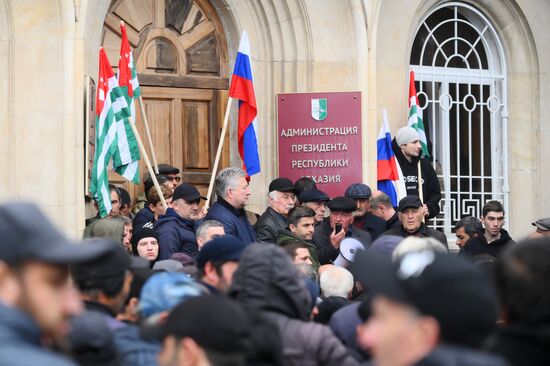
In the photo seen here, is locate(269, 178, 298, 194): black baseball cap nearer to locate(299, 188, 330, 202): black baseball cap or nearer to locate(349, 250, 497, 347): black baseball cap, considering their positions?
locate(299, 188, 330, 202): black baseball cap

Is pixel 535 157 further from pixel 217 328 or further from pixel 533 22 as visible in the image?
pixel 217 328

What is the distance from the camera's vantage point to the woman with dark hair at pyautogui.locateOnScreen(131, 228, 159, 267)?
376 inches

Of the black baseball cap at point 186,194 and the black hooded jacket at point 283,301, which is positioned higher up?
the black baseball cap at point 186,194

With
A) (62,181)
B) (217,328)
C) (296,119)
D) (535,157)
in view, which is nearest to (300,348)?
(217,328)

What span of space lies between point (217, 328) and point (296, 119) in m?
8.66

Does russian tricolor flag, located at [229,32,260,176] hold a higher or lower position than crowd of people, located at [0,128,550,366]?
higher

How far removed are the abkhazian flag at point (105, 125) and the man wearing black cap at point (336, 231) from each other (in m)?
1.99

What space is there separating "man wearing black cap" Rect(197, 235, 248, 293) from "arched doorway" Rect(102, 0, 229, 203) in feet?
21.5

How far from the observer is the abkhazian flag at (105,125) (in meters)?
11.0

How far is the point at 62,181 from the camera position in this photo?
11.2 m

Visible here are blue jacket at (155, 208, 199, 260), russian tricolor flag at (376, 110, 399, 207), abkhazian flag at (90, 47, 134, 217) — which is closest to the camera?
blue jacket at (155, 208, 199, 260)

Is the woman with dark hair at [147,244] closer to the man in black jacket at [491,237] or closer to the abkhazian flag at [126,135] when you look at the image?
the abkhazian flag at [126,135]

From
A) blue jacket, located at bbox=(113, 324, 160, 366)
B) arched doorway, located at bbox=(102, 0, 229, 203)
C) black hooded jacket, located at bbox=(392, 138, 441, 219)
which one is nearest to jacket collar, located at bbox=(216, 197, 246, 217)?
arched doorway, located at bbox=(102, 0, 229, 203)

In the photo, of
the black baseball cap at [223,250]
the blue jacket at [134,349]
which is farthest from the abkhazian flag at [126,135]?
the blue jacket at [134,349]
